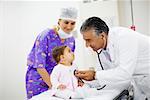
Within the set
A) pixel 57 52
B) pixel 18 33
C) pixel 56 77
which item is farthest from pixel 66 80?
pixel 18 33

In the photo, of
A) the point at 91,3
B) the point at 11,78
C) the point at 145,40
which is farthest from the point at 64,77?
the point at 11,78

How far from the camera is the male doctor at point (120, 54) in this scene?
1.45 meters

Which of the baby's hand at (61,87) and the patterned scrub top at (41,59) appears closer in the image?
the baby's hand at (61,87)

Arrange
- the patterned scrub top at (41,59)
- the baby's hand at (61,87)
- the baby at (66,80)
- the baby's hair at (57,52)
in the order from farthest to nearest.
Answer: the patterned scrub top at (41,59) → the baby's hair at (57,52) → the baby's hand at (61,87) → the baby at (66,80)

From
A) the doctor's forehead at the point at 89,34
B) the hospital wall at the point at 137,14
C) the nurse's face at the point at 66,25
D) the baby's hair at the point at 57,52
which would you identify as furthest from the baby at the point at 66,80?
the hospital wall at the point at 137,14

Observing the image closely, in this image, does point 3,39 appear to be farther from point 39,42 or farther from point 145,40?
point 145,40

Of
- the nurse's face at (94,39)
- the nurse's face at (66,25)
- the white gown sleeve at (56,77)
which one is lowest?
the white gown sleeve at (56,77)

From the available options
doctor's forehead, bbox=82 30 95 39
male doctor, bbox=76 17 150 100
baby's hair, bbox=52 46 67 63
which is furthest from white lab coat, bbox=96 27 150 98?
baby's hair, bbox=52 46 67 63

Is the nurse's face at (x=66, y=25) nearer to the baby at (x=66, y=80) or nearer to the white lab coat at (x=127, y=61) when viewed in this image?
the baby at (x=66, y=80)

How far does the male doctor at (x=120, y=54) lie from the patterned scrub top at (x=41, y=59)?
56cm

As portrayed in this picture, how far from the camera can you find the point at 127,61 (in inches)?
56.8

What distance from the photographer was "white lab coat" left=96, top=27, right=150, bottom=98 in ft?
4.75

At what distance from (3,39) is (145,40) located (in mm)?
2016

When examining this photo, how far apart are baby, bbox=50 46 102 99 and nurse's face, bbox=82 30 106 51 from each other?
11.7 inches
